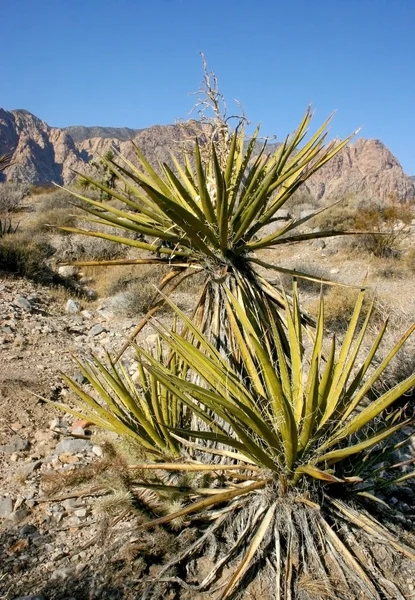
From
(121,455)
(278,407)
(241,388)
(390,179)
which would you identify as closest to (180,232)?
(241,388)

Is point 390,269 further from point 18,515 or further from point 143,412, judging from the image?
point 18,515

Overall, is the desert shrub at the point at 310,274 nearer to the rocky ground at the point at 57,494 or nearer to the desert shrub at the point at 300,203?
the rocky ground at the point at 57,494

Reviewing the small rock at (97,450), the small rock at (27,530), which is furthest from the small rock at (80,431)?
the small rock at (27,530)

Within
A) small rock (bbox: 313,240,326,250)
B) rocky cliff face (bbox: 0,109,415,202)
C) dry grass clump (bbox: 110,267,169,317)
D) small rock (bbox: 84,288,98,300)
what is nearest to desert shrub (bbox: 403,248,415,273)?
small rock (bbox: 313,240,326,250)

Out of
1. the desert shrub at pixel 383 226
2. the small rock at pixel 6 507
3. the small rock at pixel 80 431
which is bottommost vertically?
the small rock at pixel 6 507

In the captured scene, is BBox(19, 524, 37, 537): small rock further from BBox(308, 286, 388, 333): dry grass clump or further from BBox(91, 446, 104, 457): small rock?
BBox(308, 286, 388, 333): dry grass clump

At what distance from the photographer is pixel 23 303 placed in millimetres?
7340

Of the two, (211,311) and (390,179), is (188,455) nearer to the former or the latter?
(211,311)

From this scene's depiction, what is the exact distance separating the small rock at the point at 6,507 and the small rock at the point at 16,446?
2.31 feet

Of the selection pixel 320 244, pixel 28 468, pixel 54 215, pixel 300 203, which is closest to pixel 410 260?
pixel 320 244

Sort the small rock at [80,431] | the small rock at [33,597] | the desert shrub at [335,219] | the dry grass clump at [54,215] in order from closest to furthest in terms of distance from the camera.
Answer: the small rock at [33,597] < the small rock at [80,431] < the dry grass clump at [54,215] < the desert shrub at [335,219]

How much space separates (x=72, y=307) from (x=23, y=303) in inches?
33.3

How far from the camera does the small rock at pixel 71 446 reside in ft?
13.7

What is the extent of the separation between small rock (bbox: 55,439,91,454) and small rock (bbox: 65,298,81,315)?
386cm
